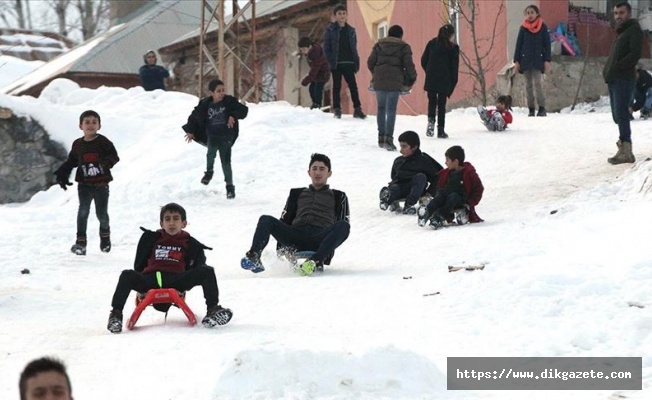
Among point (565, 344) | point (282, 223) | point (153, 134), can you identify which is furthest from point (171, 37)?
point (565, 344)

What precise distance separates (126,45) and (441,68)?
24658 mm

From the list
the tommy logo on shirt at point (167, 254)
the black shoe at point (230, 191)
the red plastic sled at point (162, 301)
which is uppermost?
the tommy logo on shirt at point (167, 254)

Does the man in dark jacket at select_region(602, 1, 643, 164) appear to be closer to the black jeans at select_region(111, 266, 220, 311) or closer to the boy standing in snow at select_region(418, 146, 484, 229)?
the boy standing in snow at select_region(418, 146, 484, 229)

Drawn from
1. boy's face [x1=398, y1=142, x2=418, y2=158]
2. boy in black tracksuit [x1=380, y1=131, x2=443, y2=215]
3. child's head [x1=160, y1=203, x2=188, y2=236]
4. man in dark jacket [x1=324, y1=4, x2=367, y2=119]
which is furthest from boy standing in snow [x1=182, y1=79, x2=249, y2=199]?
child's head [x1=160, y1=203, x2=188, y2=236]

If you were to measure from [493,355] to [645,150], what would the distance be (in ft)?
30.1

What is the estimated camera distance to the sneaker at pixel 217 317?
746 centimetres

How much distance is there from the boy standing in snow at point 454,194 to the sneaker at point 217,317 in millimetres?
4622

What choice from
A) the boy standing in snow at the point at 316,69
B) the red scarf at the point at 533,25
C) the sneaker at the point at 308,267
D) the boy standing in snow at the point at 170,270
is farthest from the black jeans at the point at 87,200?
the red scarf at the point at 533,25

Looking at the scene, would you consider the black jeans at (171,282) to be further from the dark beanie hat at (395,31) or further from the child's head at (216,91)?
the dark beanie hat at (395,31)

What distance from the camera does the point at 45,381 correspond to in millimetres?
3715

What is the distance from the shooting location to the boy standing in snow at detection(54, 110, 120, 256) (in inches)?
464

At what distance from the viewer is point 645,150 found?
49.1ft

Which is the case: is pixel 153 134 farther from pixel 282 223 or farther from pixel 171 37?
pixel 171 37

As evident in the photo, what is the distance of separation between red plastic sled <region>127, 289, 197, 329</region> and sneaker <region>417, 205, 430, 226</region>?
466 cm
